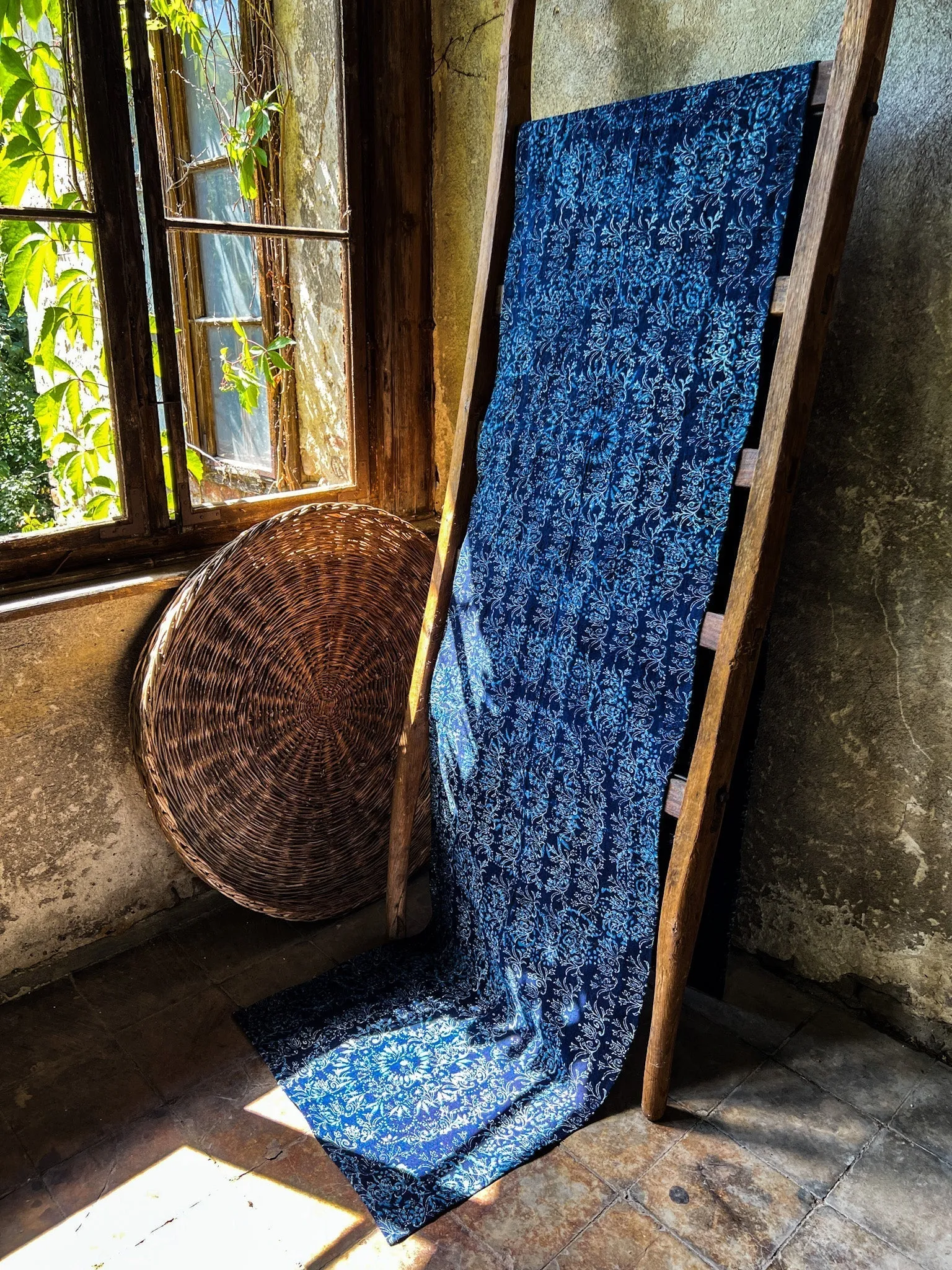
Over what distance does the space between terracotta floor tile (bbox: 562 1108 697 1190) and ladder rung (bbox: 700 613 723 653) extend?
33.7 inches

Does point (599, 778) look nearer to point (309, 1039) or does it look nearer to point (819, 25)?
point (309, 1039)

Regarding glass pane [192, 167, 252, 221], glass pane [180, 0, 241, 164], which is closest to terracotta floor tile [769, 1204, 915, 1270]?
glass pane [192, 167, 252, 221]

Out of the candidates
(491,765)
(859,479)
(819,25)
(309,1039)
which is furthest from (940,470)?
(309,1039)

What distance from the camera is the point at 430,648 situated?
1933 mm

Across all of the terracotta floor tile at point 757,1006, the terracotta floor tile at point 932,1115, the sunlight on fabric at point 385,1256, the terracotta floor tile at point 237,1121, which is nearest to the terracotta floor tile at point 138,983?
the terracotta floor tile at point 237,1121

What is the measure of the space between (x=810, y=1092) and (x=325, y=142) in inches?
89.0

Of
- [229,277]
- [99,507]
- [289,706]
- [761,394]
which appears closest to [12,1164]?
[289,706]

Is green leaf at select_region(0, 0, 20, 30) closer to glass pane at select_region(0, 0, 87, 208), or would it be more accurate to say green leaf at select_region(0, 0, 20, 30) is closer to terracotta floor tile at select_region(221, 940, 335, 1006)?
glass pane at select_region(0, 0, 87, 208)

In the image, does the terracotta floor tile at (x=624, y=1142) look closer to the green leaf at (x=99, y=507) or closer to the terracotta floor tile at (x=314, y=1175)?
the terracotta floor tile at (x=314, y=1175)

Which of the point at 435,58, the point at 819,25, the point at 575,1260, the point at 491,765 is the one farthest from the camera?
the point at 435,58

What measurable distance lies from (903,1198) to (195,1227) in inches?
44.1

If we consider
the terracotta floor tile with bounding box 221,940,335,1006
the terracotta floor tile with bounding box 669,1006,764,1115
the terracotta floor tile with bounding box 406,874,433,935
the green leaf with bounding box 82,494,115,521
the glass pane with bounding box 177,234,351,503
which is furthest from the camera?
the glass pane with bounding box 177,234,351,503

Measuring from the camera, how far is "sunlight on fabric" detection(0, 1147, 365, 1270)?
1.40 metres

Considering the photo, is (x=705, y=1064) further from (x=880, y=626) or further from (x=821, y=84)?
(x=821, y=84)
